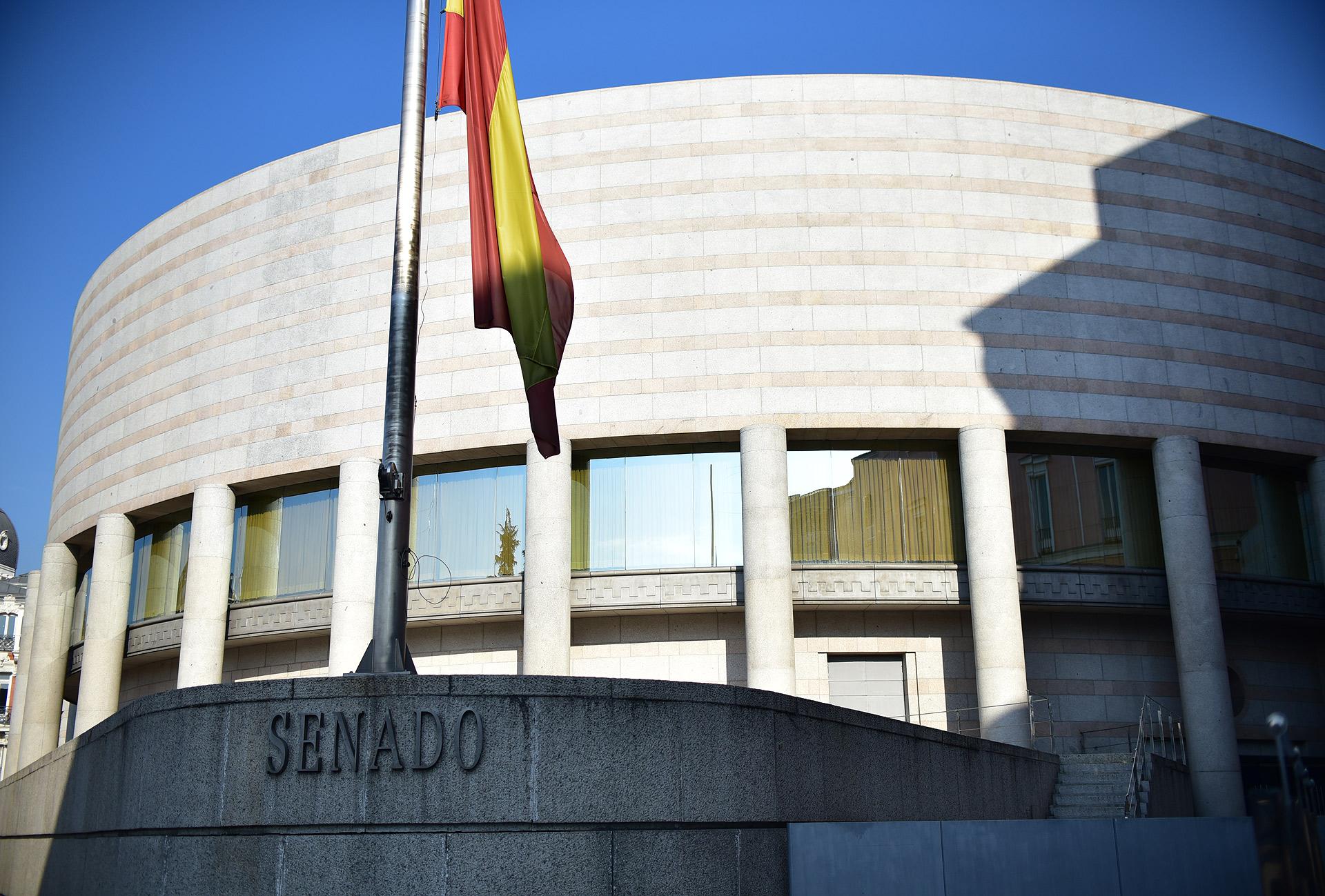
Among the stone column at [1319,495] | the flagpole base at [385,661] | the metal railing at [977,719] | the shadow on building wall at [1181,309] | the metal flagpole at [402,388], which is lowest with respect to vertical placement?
the flagpole base at [385,661]

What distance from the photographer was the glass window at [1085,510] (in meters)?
25.2

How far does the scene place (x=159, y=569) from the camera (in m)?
29.3

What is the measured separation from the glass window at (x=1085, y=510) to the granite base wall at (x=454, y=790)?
54.2 ft

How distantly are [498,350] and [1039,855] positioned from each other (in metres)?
17.5

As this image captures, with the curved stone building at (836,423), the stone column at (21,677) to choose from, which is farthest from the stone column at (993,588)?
the stone column at (21,677)

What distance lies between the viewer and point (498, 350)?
81.7 feet

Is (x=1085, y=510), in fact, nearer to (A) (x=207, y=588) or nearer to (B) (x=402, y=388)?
(B) (x=402, y=388)

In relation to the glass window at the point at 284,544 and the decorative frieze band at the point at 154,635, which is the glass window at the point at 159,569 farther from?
the glass window at the point at 284,544

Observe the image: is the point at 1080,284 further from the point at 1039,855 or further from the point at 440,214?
the point at 1039,855

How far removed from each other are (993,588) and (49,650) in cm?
2517

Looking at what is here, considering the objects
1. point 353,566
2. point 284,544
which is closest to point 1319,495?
point 353,566

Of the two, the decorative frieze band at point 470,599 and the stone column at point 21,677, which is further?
the stone column at point 21,677

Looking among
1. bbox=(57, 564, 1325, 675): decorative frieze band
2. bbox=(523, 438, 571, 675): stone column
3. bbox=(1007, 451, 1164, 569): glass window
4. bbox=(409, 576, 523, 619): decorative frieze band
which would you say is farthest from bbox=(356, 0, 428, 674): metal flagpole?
bbox=(1007, 451, 1164, 569): glass window

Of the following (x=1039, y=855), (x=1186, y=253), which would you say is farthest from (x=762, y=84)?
(x=1039, y=855)
